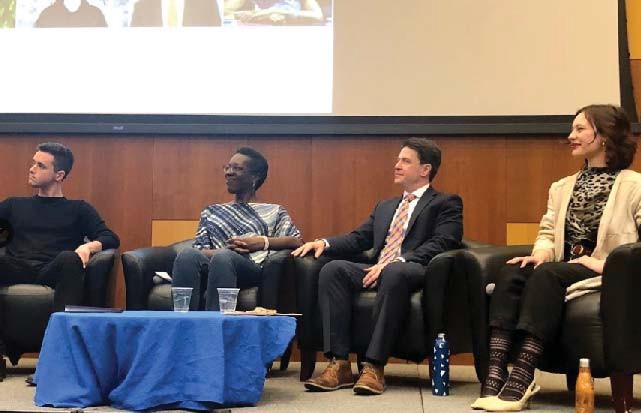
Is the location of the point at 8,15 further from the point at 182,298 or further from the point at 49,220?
the point at 182,298

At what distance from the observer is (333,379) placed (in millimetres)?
3768

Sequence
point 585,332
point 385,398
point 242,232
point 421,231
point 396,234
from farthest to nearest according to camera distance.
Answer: point 242,232, point 396,234, point 421,231, point 385,398, point 585,332

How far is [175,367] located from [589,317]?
5.08 feet

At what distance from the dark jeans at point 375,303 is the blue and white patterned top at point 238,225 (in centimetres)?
72

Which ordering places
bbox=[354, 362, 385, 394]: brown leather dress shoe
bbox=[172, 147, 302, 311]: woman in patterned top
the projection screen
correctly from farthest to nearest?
the projection screen < bbox=[172, 147, 302, 311]: woman in patterned top < bbox=[354, 362, 385, 394]: brown leather dress shoe

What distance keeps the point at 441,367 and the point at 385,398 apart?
0.94 ft

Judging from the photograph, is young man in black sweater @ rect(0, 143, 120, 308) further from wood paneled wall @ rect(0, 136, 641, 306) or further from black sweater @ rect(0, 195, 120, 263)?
wood paneled wall @ rect(0, 136, 641, 306)

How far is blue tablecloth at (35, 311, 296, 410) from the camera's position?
3250 mm

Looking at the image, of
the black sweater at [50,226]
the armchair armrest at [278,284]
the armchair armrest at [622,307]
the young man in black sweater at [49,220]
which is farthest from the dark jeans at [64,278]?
the armchair armrest at [622,307]

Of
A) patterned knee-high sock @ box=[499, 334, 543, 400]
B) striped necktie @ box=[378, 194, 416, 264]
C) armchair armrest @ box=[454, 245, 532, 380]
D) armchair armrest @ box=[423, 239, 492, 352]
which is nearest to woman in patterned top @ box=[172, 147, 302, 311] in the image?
striped necktie @ box=[378, 194, 416, 264]

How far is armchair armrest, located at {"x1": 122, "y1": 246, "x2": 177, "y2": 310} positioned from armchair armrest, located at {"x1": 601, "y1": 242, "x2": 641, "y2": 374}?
2121 millimetres

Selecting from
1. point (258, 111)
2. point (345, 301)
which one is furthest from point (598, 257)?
point (258, 111)

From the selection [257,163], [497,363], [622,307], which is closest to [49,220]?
[257,163]

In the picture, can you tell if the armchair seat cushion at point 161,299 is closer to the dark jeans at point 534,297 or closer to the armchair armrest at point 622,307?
the dark jeans at point 534,297
